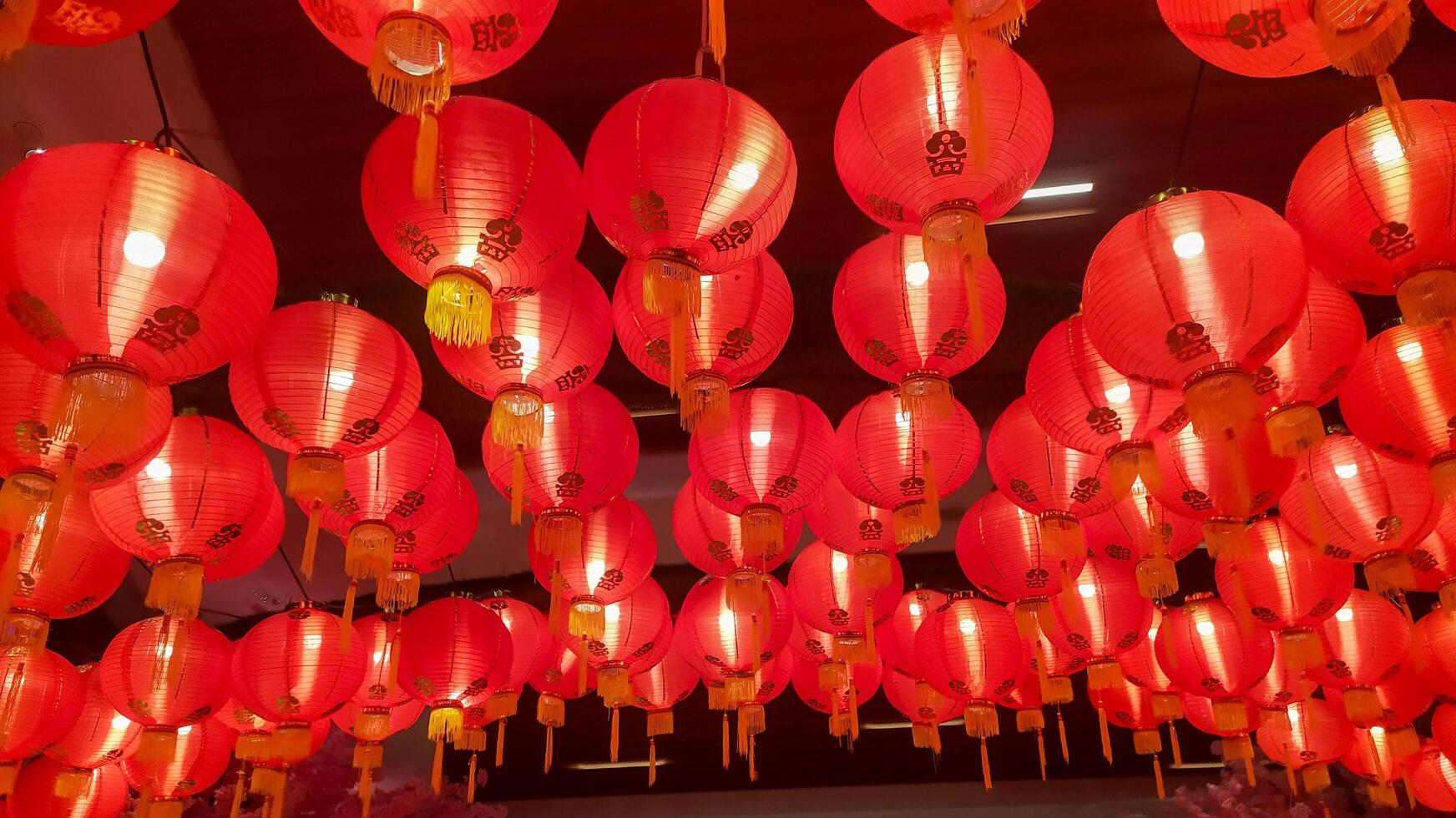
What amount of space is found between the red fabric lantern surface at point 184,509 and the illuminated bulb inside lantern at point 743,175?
1.83 metres

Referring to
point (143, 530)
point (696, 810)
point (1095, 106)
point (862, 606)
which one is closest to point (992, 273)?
point (1095, 106)

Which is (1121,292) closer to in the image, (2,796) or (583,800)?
(2,796)

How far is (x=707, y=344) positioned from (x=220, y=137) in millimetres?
2170

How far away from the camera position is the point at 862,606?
3.94 m

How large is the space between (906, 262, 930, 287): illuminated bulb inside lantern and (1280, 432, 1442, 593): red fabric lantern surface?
4.78 ft

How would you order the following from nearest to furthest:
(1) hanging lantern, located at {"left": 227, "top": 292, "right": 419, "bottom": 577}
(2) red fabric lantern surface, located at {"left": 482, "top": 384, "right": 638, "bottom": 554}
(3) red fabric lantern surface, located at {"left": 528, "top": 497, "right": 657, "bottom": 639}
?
(1) hanging lantern, located at {"left": 227, "top": 292, "right": 419, "bottom": 577} < (2) red fabric lantern surface, located at {"left": 482, "top": 384, "right": 638, "bottom": 554} < (3) red fabric lantern surface, located at {"left": 528, "top": 497, "right": 657, "bottom": 639}

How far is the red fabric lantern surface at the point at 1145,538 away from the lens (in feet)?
10.9

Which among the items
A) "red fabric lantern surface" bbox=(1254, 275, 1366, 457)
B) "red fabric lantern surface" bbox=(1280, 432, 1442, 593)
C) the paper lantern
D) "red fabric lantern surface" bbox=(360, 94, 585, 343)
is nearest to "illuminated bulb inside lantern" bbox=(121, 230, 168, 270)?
"red fabric lantern surface" bbox=(360, 94, 585, 343)

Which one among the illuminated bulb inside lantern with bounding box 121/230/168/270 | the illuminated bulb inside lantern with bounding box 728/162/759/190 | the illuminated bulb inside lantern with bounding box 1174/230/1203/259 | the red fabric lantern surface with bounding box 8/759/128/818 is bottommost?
the red fabric lantern surface with bounding box 8/759/128/818

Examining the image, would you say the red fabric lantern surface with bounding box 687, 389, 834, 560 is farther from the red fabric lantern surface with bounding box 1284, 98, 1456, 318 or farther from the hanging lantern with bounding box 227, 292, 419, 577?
the red fabric lantern surface with bounding box 1284, 98, 1456, 318

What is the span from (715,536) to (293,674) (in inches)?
65.6

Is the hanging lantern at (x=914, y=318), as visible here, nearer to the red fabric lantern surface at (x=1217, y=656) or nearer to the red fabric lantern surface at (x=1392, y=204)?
the red fabric lantern surface at (x=1392, y=204)

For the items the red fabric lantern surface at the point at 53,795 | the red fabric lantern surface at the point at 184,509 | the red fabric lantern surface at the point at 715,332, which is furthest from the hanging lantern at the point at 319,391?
the red fabric lantern surface at the point at 53,795

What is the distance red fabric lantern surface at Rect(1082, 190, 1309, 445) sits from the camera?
86.4 inches
